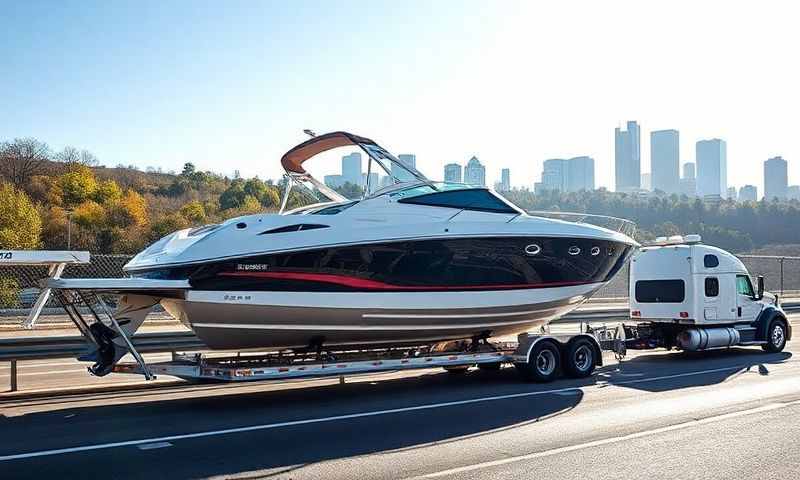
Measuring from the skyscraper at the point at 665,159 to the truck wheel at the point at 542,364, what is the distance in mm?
167683

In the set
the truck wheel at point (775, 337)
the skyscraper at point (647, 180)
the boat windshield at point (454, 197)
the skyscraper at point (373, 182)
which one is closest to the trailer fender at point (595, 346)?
the boat windshield at point (454, 197)

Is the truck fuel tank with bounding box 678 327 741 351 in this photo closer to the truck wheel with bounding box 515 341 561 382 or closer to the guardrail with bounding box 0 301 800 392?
the truck wheel with bounding box 515 341 561 382

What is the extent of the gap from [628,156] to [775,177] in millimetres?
29892

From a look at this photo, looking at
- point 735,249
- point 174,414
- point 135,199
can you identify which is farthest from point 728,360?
point 735,249

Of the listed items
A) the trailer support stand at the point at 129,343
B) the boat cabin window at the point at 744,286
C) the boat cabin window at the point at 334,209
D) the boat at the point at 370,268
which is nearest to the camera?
the trailer support stand at the point at 129,343

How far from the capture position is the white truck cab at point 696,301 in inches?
637

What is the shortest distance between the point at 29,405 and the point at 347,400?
4452mm

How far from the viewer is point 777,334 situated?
1717cm

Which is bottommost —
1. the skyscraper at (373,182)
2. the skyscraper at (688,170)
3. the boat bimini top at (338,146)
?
the skyscraper at (373,182)

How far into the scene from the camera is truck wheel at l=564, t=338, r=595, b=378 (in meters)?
12.8

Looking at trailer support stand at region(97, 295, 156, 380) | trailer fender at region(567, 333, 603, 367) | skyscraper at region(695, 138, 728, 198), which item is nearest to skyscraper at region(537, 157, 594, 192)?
skyscraper at region(695, 138, 728, 198)

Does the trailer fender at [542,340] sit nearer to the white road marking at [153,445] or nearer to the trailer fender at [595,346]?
the trailer fender at [595,346]

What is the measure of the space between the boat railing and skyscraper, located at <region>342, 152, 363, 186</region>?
324cm

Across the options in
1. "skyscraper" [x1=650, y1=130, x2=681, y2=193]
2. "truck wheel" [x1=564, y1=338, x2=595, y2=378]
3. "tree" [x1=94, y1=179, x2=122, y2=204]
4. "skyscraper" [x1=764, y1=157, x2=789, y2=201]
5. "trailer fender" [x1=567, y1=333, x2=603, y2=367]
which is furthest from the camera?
"skyscraper" [x1=650, y1=130, x2=681, y2=193]
